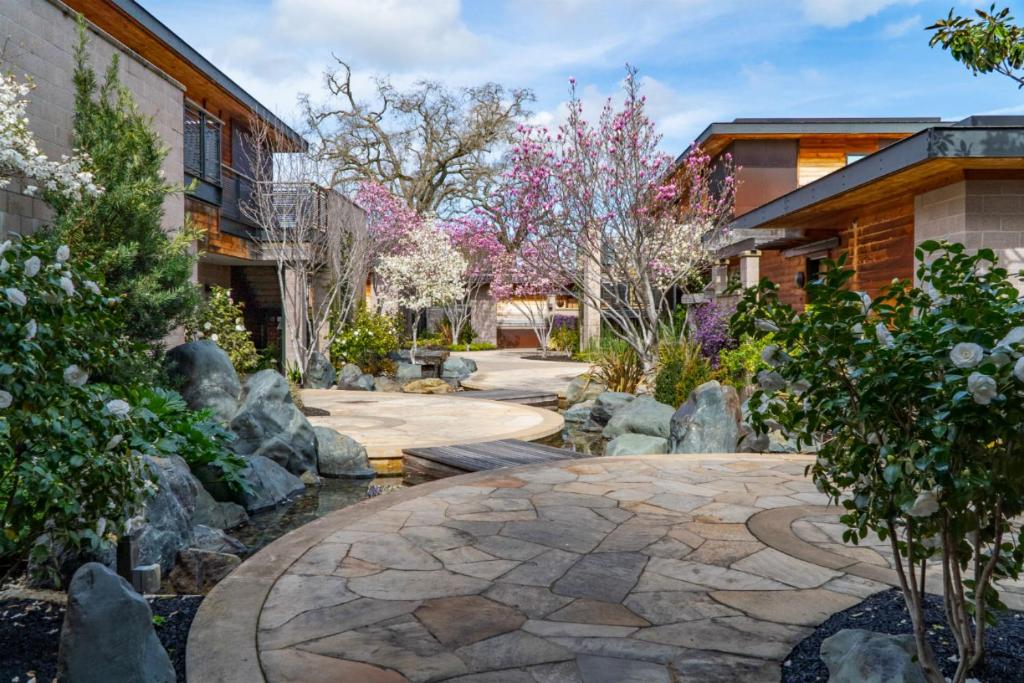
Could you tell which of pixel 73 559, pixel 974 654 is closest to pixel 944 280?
pixel 974 654

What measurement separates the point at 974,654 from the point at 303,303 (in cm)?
1364

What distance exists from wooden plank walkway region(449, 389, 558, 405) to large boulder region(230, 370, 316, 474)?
5.27 meters

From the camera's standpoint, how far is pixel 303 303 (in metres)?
14.4

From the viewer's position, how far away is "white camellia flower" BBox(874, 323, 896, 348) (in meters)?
1.82

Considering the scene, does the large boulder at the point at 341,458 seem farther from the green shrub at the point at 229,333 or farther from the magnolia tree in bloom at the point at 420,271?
the magnolia tree in bloom at the point at 420,271

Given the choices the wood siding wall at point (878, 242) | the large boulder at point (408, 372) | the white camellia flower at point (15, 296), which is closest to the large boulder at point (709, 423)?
the wood siding wall at point (878, 242)

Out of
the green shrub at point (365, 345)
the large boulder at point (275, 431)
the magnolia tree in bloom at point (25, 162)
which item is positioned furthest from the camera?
the green shrub at point (365, 345)

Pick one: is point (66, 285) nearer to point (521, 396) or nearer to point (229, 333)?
point (521, 396)

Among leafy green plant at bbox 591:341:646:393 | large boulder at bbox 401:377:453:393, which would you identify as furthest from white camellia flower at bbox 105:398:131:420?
large boulder at bbox 401:377:453:393

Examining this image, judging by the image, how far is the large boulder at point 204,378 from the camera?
291 inches

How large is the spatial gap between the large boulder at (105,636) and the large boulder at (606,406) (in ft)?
26.1

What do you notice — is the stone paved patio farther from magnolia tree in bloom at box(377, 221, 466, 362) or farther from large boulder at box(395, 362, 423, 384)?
magnolia tree in bloom at box(377, 221, 466, 362)

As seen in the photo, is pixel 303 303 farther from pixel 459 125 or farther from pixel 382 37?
pixel 382 37

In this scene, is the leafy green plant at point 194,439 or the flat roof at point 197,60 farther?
the flat roof at point 197,60
